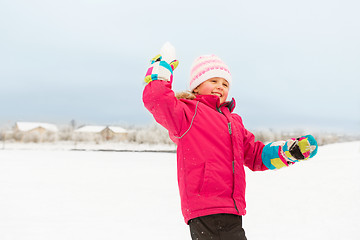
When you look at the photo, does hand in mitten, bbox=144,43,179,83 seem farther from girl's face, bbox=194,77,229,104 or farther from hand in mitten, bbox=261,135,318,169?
hand in mitten, bbox=261,135,318,169

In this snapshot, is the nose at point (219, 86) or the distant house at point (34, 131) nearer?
the nose at point (219, 86)

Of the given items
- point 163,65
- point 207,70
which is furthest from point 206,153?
point 207,70

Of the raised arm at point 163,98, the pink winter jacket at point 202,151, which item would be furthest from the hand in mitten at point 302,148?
the raised arm at point 163,98

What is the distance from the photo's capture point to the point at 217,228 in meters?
1.67

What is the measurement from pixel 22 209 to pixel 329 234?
538 centimetres

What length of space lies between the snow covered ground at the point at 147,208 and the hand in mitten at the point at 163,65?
10.5ft

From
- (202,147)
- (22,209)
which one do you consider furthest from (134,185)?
(202,147)

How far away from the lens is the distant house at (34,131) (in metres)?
39.6

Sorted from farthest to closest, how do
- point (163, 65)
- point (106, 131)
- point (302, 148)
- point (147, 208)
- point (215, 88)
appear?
point (106, 131) < point (147, 208) < point (215, 88) < point (302, 148) < point (163, 65)

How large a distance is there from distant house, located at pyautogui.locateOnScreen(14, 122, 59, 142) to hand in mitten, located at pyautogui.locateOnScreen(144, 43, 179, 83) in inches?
1646

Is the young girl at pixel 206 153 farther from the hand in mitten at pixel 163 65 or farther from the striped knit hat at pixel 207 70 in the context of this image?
the striped knit hat at pixel 207 70

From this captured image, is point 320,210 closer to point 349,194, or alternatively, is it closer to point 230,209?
point 349,194

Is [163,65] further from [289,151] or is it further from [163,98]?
[289,151]

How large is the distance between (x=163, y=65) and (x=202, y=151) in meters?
0.56
